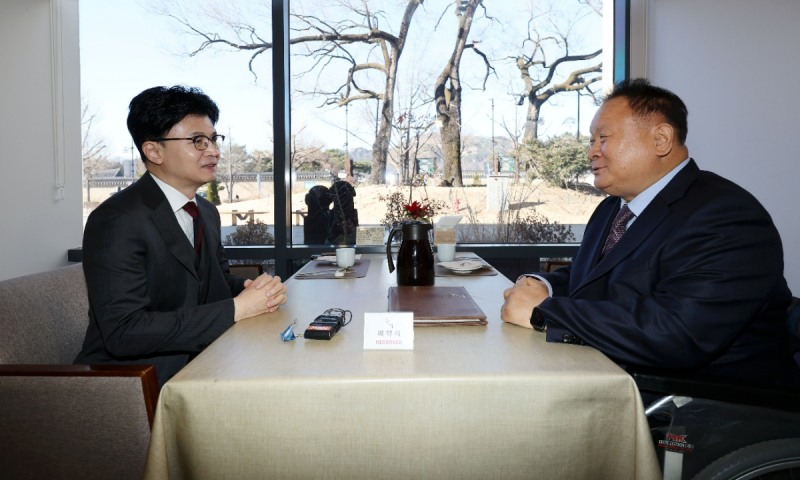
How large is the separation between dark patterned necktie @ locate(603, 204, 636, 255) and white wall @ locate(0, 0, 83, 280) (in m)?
3.29

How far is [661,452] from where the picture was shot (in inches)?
45.5

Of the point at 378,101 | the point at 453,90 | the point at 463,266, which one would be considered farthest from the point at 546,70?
the point at 463,266

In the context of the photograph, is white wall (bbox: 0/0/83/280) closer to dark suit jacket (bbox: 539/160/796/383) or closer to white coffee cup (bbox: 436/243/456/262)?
white coffee cup (bbox: 436/243/456/262)

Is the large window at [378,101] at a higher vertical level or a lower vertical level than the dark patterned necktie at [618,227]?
higher

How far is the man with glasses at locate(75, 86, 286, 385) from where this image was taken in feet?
4.66

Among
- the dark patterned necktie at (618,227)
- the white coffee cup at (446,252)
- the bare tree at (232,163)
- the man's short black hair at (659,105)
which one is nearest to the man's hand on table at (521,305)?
the dark patterned necktie at (618,227)

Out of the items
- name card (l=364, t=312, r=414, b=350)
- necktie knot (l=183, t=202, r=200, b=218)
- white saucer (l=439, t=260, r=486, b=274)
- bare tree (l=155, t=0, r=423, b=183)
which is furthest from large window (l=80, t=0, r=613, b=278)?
name card (l=364, t=312, r=414, b=350)

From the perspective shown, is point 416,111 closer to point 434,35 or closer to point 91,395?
point 434,35

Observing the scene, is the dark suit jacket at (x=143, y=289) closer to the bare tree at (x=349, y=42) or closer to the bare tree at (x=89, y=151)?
the bare tree at (x=349, y=42)

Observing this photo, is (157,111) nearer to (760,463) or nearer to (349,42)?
(760,463)

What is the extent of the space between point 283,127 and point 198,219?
191 cm

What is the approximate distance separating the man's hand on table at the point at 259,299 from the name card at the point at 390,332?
47cm

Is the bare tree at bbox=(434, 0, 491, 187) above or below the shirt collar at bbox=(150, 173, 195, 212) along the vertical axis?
above

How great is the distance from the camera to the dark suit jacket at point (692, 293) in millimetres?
1167
